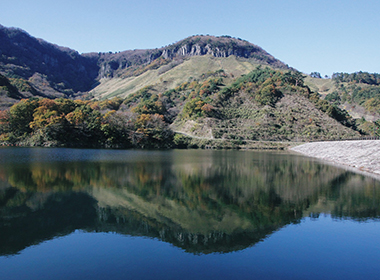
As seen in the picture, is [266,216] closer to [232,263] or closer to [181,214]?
[181,214]

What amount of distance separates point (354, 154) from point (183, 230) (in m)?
37.5

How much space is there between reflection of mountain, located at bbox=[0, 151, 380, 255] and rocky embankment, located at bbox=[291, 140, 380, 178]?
29.4ft

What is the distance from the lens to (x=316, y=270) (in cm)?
895

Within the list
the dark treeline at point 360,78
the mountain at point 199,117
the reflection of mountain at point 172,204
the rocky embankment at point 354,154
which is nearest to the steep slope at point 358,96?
the dark treeline at point 360,78

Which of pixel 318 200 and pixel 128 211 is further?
pixel 318 200

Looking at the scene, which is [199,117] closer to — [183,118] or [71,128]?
[183,118]

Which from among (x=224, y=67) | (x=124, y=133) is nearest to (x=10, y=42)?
(x=224, y=67)

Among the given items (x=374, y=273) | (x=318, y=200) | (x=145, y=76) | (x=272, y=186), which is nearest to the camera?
(x=374, y=273)

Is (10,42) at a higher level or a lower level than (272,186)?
higher

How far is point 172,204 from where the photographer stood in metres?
15.8

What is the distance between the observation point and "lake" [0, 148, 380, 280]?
8844mm

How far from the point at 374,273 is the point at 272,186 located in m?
12.9

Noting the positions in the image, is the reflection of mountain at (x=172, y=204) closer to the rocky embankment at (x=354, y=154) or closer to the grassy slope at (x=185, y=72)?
the rocky embankment at (x=354, y=154)

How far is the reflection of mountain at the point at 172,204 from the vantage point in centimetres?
1155
